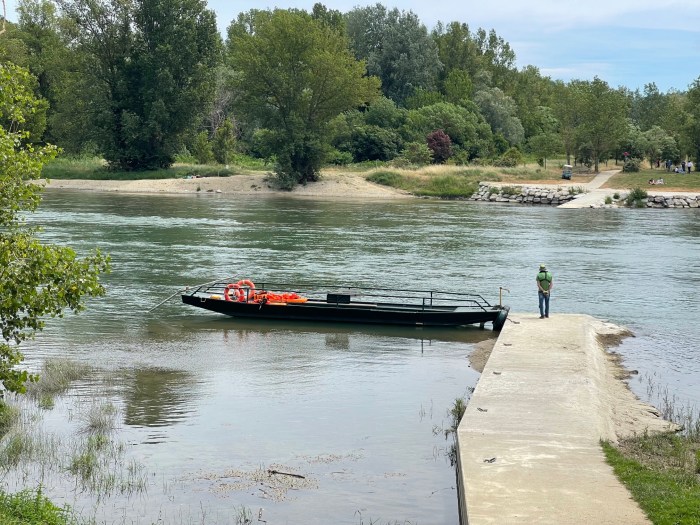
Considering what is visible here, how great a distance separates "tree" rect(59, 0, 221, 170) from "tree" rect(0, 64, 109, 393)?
75.4 metres

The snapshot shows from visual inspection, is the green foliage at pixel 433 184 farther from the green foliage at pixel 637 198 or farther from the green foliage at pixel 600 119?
the green foliage at pixel 637 198

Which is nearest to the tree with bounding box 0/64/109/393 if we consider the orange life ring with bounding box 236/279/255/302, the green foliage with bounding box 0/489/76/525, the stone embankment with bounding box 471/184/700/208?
the green foliage with bounding box 0/489/76/525

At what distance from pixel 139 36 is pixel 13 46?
1179 centimetres

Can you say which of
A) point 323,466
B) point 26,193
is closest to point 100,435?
point 323,466

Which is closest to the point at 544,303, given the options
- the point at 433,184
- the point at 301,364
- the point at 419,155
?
the point at 301,364

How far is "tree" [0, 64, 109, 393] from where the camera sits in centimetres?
1231

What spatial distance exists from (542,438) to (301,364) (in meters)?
10.3

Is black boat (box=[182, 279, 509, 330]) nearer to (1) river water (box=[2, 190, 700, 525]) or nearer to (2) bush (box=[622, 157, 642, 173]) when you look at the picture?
(1) river water (box=[2, 190, 700, 525])

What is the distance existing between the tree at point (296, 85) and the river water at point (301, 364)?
29770mm

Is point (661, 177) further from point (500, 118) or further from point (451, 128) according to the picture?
point (500, 118)

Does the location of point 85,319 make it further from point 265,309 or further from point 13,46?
point 13,46

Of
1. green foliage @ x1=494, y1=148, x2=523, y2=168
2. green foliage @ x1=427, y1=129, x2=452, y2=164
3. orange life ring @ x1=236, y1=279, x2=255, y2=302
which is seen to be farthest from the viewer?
green foliage @ x1=427, y1=129, x2=452, y2=164

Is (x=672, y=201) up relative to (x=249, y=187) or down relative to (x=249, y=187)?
down

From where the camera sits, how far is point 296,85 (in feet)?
282
